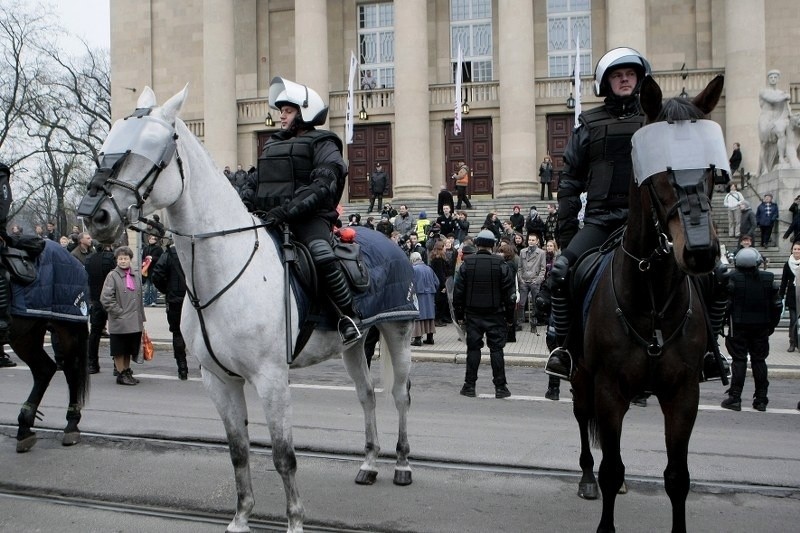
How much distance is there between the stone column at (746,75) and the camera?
33.9 m

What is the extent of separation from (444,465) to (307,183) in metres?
2.93

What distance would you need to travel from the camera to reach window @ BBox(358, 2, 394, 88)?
41.8m

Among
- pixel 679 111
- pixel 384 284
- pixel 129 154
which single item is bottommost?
pixel 384 284

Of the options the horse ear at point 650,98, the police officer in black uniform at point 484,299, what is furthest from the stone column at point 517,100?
the horse ear at point 650,98

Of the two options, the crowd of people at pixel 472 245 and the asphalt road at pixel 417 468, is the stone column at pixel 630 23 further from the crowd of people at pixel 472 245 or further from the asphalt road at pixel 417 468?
the asphalt road at pixel 417 468

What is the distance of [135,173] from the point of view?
4895 mm

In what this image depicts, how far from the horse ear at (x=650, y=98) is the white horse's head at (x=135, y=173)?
9.25ft

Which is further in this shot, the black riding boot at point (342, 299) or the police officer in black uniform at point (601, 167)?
the black riding boot at point (342, 299)

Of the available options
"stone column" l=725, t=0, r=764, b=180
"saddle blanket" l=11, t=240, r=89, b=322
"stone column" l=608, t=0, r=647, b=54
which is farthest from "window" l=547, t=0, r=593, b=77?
"saddle blanket" l=11, t=240, r=89, b=322

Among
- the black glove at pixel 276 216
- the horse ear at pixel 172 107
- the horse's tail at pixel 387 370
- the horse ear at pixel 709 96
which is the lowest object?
the horse's tail at pixel 387 370

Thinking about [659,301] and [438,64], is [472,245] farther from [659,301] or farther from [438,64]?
[438,64]

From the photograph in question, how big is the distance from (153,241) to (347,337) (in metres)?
17.0

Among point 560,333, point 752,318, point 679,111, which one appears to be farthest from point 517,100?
point 679,111

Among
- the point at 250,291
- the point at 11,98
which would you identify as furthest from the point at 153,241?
the point at 11,98
